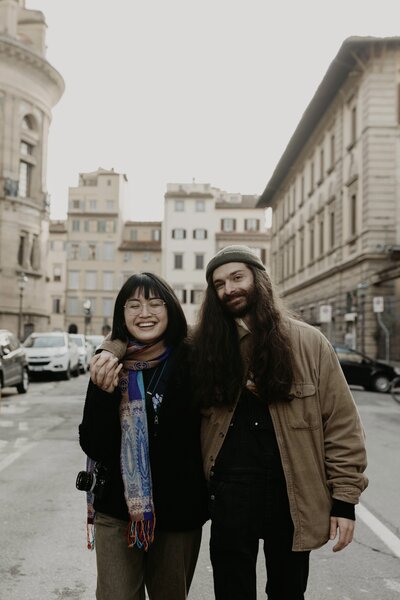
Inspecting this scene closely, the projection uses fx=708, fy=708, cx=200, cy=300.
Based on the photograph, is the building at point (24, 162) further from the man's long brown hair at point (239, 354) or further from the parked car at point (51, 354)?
the man's long brown hair at point (239, 354)

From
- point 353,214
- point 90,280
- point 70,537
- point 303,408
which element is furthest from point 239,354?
point 90,280

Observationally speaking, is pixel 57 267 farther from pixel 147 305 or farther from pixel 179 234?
pixel 147 305

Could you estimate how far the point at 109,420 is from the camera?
8.87 feet

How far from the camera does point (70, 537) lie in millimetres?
5336

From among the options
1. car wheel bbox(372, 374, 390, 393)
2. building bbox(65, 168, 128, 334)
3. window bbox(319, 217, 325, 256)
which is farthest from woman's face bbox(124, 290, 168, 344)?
building bbox(65, 168, 128, 334)

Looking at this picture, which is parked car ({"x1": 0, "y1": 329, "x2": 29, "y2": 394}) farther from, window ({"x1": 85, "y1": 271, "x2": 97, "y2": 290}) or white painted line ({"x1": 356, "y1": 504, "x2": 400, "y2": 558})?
window ({"x1": 85, "y1": 271, "x2": 97, "y2": 290})

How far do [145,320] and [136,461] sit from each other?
0.57 meters

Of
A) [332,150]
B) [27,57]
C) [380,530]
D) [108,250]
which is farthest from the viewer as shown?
[108,250]

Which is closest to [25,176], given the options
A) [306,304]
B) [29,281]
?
[29,281]

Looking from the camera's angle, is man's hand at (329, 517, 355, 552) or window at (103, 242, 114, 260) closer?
man's hand at (329, 517, 355, 552)

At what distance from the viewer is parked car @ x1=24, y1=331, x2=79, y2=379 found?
24.2m

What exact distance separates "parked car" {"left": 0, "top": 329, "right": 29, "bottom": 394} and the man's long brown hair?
14.6 metres

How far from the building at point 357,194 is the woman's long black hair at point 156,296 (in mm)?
20942

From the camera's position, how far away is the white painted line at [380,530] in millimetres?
5211
